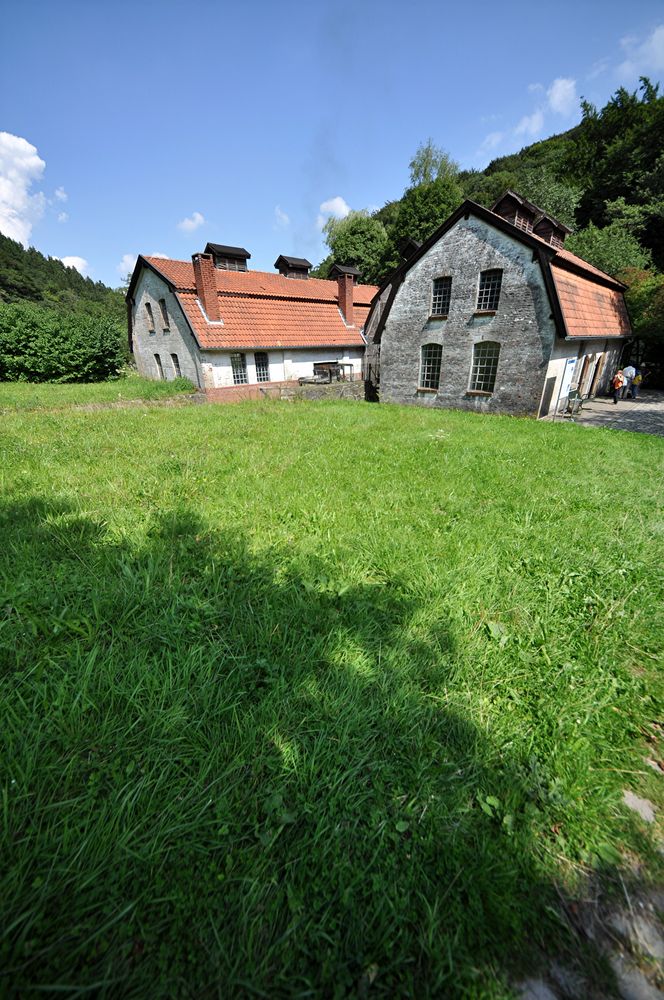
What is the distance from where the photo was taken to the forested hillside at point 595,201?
22844 mm

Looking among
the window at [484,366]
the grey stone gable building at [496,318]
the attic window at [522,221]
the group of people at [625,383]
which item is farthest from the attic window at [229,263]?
the group of people at [625,383]

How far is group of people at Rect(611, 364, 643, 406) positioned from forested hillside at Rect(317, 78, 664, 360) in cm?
263

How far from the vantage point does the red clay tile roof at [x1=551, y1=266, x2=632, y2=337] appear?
12.7 metres

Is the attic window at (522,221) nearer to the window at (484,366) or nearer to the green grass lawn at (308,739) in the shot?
the window at (484,366)

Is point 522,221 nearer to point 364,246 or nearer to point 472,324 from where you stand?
point 472,324

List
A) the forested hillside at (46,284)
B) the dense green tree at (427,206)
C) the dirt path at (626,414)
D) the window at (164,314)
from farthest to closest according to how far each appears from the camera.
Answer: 1. the forested hillside at (46,284)
2. the dense green tree at (427,206)
3. the window at (164,314)
4. the dirt path at (626,414)

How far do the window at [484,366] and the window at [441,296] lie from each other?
2.15 meters

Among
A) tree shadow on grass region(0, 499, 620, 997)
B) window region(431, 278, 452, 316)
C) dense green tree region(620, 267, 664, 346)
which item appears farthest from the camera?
dense green tree region(620, 267, 664, 346)

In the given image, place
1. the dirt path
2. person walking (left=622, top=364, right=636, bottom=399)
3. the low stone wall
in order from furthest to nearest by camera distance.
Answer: person walking (left=622, top=364, right=636, bottom=399), the low stone wall, the dirt path

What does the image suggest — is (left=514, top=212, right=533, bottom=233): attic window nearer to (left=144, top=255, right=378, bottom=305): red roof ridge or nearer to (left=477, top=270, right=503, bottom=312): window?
(left=477, top=270, right=503, bottom=312): window

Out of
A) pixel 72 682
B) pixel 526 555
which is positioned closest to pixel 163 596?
pixel 72 682

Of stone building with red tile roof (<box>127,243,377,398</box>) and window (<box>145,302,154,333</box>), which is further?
window (<box>145,302,154,333</box>)

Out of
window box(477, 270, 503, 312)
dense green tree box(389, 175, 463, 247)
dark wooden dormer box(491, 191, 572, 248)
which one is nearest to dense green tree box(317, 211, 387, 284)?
dense green tree box(389, 175, 463, 247)

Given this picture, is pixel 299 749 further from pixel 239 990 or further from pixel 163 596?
pixel 163 596
